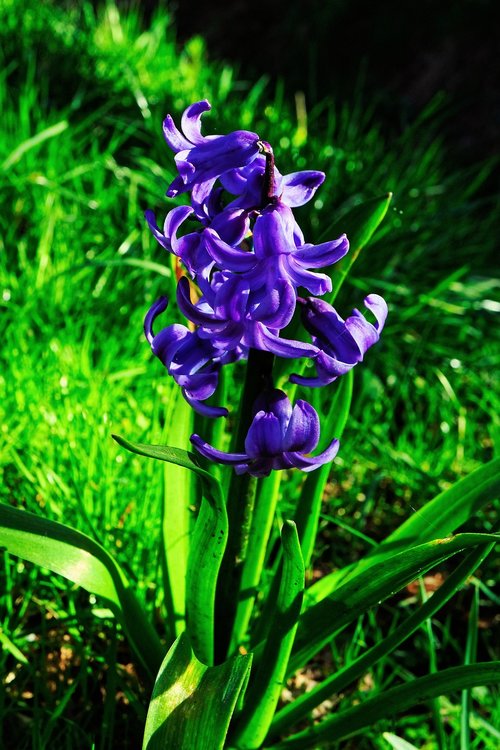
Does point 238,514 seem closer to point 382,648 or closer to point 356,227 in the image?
point 382,648

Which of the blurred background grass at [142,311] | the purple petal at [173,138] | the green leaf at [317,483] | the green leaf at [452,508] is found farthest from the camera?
the blurred background grass at [142,311]

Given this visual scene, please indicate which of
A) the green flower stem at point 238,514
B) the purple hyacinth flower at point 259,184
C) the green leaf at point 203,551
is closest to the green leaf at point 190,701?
the green leaf at point 203,551

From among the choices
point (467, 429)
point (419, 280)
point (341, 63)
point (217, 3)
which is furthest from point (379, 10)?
point (467, 429)

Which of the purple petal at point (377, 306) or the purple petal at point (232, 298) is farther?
the purple petal at point (377, 306)

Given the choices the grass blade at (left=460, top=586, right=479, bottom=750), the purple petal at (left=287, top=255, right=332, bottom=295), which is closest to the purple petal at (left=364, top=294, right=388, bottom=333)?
the purple petal at (left=287, top=255, right=332, bottom=295)

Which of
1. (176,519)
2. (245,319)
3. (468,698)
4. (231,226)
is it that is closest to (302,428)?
(245,319)

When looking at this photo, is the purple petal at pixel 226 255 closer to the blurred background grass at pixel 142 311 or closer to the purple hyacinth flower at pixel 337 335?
the purple hyacinth flower at pixel 337 335
